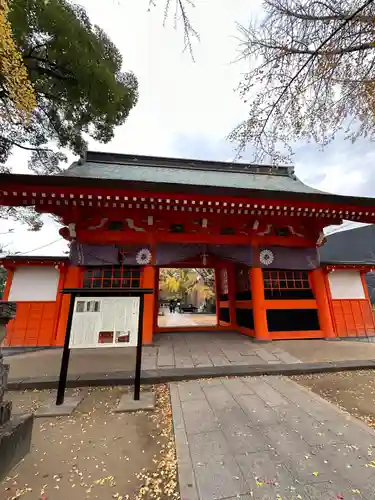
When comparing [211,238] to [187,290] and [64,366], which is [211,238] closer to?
[64,366]

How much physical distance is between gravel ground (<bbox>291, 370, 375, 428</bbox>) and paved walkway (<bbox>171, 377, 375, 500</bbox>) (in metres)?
0.26

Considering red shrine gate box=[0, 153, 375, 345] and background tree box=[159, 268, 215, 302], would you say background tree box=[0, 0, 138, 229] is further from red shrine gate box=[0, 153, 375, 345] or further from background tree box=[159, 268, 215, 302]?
background tree box=[159, 268, 215, 302]

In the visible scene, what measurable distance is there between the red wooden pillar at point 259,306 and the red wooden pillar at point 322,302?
169 centimetres

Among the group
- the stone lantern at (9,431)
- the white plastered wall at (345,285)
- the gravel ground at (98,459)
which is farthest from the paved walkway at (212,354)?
→ the white plastered wall at (345,285)

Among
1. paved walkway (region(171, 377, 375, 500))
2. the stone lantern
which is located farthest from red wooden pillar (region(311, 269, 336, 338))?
the stone lantern

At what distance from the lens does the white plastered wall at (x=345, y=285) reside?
A: 670 centimetres

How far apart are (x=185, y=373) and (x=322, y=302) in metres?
4.91

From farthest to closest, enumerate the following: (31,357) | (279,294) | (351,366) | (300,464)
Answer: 1. (279,294)
2. (31,357)
3. (351,366)
4. (300,464)

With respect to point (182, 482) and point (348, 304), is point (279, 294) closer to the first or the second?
point (348, 304)

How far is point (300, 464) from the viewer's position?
1.72m

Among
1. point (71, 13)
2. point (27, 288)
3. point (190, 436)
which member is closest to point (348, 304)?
point (190, 436)

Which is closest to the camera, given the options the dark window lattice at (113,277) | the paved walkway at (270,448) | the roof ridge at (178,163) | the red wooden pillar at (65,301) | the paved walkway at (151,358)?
the paved walkway at (270,448)

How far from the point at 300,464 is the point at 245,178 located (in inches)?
358

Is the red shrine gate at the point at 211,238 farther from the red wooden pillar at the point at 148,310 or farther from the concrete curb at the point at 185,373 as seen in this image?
the concrete curb at the point at 185,373
